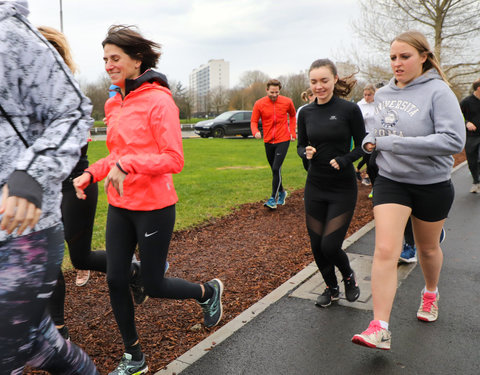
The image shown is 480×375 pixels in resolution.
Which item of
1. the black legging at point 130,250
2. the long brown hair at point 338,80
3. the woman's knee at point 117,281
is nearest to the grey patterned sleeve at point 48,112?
the black legging at point 130,250

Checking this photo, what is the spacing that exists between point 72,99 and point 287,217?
6128 mm

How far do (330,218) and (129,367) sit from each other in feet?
6.32

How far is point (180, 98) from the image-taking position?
195 ft

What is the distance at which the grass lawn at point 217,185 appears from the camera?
7615 millimetres

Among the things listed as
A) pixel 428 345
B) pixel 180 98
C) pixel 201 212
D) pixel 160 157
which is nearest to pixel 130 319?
pixel 160 157

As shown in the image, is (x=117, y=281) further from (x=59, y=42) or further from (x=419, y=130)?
(x=419, y=130)

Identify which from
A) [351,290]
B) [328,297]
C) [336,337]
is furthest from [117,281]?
[351,290]

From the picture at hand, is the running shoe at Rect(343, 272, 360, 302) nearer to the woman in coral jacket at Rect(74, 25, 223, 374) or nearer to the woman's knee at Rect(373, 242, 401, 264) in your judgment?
the woman's knee at Rect(373, 242, 401, 264)

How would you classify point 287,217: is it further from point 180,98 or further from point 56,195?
point 180,98

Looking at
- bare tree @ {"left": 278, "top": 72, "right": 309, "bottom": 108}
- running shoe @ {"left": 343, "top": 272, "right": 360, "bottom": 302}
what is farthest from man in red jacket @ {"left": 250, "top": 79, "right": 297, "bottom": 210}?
bare tree @ {"left": 278, "top": 72, "right": 309, "bottom": 108}

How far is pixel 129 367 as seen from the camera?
9.49ft

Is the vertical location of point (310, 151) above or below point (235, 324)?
above

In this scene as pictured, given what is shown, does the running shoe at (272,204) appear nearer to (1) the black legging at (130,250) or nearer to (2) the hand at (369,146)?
(2) the hand at (369,146)

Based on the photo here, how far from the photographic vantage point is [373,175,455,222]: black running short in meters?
3.25
